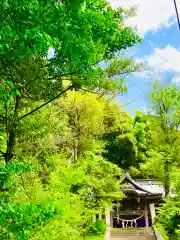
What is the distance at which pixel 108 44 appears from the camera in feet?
20.1

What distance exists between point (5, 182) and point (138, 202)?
22.8 m

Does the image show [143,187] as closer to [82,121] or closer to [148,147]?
[148,147]

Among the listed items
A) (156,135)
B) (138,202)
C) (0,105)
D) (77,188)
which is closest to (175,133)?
(156,135)

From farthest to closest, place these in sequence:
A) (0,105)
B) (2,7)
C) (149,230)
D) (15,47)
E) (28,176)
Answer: (149,230) < (28,176) < (0,105) < (15,47) < (2,7)

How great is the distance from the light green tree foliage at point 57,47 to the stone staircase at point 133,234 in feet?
45.4

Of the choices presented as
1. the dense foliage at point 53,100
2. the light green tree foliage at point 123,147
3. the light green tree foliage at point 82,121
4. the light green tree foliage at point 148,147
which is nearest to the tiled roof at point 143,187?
the light green tree foliage at point 148,147

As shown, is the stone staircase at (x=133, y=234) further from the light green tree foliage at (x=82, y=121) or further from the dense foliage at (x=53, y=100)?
the light green tree foliage at (x=82, y=121)

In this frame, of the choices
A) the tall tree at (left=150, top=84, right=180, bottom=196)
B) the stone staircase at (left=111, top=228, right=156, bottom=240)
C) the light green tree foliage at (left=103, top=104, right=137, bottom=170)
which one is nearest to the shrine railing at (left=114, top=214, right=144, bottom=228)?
the stone staircase at (left=111, top=228, right=156, bottom=240)

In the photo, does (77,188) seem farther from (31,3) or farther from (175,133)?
(31,3)

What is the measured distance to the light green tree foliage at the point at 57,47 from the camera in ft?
9.09

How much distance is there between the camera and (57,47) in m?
3.31

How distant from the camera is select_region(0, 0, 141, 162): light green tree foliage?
2.77 m

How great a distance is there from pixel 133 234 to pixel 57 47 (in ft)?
62.6

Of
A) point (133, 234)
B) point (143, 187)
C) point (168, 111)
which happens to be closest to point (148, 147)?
point (143, 187)
